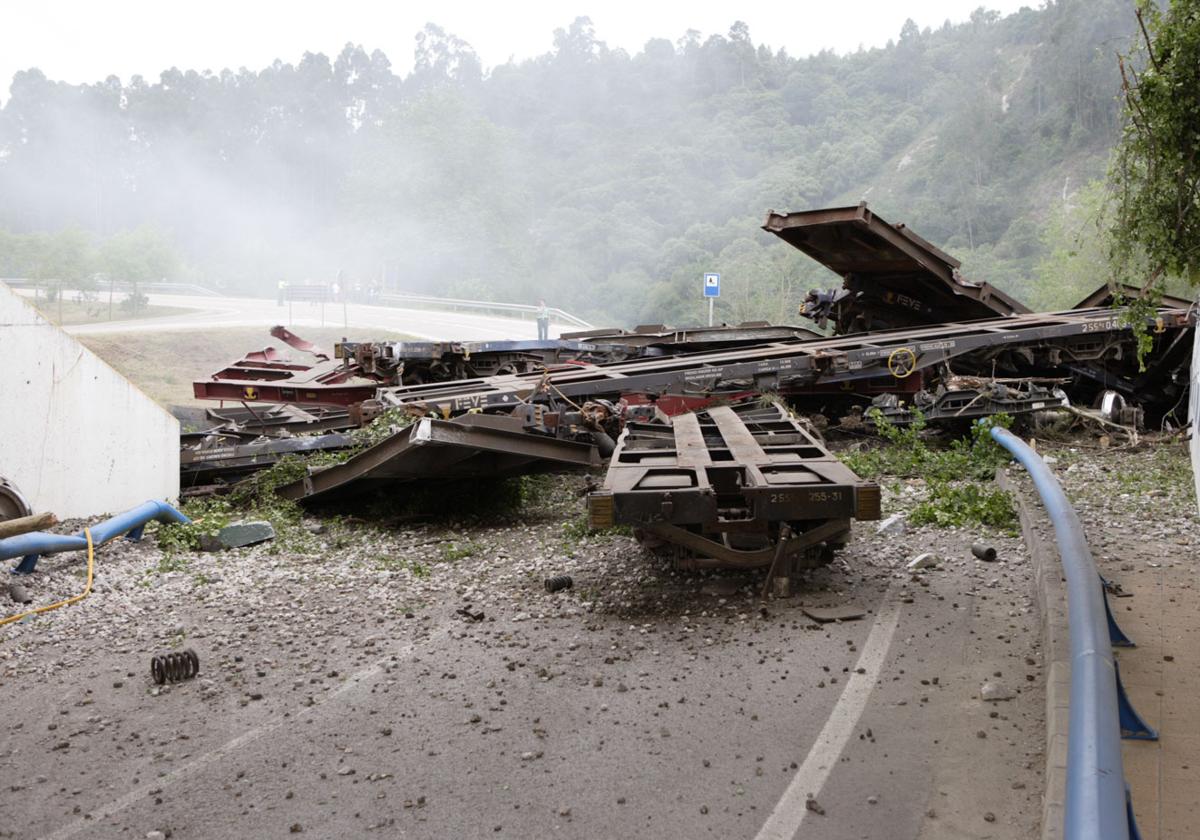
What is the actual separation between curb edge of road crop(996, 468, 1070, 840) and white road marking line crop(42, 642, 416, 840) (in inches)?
126

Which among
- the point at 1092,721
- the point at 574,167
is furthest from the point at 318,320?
the point at 574,167

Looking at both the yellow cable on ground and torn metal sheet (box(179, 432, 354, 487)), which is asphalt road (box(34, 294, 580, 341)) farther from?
the yellow cable on ground

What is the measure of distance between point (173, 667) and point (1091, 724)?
429cm

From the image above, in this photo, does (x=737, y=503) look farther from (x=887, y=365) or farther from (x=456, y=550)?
(x=887, y=365)

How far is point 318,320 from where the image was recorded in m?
34.3

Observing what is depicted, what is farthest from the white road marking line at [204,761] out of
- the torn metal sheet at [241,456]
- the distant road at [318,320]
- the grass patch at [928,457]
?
the distant road at [318,320]

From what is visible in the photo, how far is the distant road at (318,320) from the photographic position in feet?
97.8

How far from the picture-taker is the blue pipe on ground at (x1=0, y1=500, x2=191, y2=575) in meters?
6.36

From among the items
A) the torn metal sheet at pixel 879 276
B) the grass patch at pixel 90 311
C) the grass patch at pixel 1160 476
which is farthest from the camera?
the grass patch at pixel 90 311

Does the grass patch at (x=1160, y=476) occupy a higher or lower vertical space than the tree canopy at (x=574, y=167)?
lower

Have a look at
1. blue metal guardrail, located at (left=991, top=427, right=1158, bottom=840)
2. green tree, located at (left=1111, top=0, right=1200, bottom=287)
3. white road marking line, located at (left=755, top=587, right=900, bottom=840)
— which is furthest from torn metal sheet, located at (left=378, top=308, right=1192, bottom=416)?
blue metal guardrail, located at (left=991, top=427, right=1158, bottom=840)

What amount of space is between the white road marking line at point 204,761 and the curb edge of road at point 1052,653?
3.19 metres

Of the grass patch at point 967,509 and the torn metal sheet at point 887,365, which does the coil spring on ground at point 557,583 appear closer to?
the grass patch at point 967,509

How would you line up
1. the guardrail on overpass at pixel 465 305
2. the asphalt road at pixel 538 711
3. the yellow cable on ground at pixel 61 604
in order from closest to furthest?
the asphalt road at pixel 538 711 < the yellow cable on ground at pixel 61 604 < the guardrail on overpass at pixel 465 305
